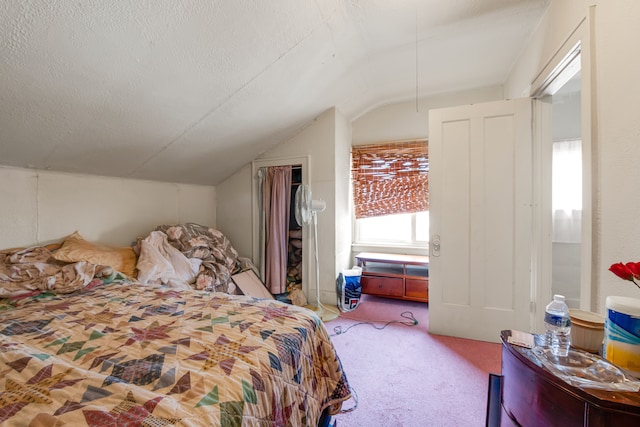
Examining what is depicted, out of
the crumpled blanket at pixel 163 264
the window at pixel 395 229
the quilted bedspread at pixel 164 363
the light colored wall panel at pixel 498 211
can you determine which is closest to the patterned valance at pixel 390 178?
the window at pixel 395 229

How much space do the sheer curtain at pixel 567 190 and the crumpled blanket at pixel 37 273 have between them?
422 centimetres

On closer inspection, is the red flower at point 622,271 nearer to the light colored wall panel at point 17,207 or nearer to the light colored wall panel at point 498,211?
the light colored wall panel at point 498,211

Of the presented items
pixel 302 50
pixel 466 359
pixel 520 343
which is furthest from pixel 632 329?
pixel 302 50

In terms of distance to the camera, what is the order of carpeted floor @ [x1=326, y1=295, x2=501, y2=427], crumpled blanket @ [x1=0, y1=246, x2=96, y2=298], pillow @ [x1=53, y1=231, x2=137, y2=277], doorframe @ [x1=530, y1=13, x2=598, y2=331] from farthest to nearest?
pillow @ [x1=53, y1=231, x2=137, y2=277]
crumpled blanket @ [x1=0, y1=246, x2=96, y2=298]
carpeted floor @ [x1=326, y1=295, x2=501, y2=427]
doorframe @ [x1=530, y1=13, x2=598, y2=331]

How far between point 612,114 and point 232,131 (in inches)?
108

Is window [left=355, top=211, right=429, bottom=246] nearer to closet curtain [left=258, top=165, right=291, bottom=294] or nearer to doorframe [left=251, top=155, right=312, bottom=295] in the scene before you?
doorframe [left=251, top=155, right=312, bottom=295]

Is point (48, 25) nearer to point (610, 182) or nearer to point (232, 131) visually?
point (232, 131)

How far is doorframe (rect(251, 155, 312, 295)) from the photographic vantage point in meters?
3.36

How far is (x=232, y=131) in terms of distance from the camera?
2764 millimetres

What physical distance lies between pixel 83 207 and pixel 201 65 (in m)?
1.79

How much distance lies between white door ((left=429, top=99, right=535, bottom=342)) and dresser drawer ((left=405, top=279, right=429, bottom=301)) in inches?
27.8

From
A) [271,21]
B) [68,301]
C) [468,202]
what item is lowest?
[68,301]

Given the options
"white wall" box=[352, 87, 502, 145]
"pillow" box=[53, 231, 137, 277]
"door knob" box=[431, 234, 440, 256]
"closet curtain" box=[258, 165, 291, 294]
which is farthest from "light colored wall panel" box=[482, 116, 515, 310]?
"pillow" box=[53, 231, 137, 277]

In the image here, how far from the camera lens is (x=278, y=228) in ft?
11.1
